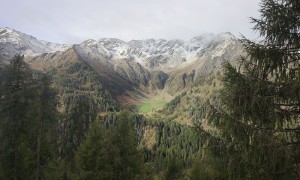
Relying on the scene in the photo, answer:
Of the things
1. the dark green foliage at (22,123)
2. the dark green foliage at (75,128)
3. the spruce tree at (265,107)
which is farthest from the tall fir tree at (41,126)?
the spruce tree at (265,107)

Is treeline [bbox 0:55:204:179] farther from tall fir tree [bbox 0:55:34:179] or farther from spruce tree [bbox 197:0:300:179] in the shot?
spruce tree [bbox 197:0:300:179]

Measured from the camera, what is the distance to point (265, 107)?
1216cm

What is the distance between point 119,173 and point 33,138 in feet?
52.8

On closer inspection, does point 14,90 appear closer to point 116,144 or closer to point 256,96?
point 116,144

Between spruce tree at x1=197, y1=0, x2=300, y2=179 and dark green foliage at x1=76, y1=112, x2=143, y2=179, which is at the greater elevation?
spruce tree at x1=197, y1=0, x2=300, y2=179

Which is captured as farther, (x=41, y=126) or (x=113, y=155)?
(x=41, y=126)

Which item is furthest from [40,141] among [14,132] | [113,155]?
[113,155]

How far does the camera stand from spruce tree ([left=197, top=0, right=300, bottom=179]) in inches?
454

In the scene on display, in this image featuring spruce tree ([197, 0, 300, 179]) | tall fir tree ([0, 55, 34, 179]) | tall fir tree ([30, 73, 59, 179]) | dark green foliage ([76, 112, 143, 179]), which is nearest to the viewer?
spruce tree ([197, 0, 300, 179])

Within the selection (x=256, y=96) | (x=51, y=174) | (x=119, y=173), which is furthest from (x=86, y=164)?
(x=256, y=96)

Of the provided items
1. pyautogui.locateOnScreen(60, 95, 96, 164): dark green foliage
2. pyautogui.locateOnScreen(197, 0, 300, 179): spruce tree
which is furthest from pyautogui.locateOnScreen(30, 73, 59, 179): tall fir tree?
pyautogui.locateOnScreen(197, 0, 300, 179): spruce tree

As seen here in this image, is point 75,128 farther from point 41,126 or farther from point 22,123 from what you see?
point 22,123

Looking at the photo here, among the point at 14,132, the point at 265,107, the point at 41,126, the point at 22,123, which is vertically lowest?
the point at 14,132

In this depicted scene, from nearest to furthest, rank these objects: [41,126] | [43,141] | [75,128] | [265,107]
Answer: [265,107]
[41,126]
[43,141]
[75,128]
